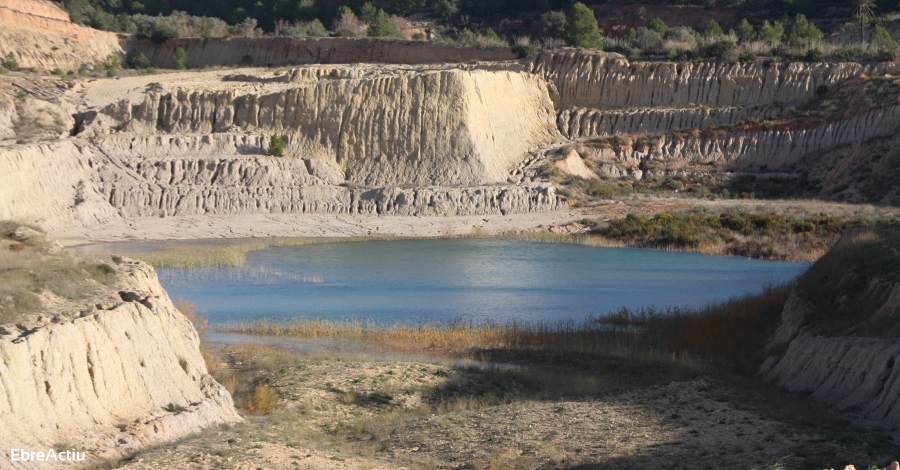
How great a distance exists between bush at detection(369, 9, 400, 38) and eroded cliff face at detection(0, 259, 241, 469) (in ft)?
178

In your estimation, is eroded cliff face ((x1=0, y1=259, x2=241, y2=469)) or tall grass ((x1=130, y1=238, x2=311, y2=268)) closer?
eroded cliff face ((x1=0, y1=259, x2=241, y2=469))

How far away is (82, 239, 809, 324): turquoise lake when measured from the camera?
2733 centimetres

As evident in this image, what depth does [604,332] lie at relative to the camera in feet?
77.7

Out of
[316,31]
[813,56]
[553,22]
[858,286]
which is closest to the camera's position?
[858,286]

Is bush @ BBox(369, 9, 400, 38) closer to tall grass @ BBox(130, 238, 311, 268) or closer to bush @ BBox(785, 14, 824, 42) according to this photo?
bush @ BBox(785, 14, 824, 42)

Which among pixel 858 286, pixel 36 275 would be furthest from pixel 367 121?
pixel 36 275

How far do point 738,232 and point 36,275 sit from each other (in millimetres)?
29896

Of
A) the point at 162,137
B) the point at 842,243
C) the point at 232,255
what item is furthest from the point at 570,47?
the point at 842,243

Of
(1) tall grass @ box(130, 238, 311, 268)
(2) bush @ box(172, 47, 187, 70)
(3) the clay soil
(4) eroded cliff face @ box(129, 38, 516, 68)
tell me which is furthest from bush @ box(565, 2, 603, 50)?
(3) the clay soil

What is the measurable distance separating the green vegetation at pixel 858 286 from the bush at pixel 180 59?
49.3 m

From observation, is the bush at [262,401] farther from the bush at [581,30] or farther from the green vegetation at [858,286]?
the bush at [581,30]

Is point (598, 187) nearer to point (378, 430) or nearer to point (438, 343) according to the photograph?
point (438, 343)

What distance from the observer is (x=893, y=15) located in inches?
2808

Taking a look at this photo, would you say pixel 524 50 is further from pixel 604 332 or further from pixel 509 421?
pixel 509 421
